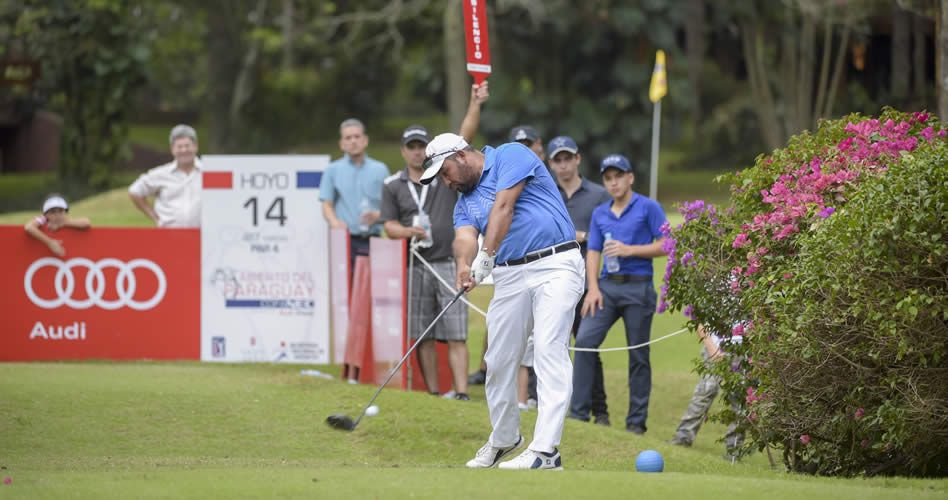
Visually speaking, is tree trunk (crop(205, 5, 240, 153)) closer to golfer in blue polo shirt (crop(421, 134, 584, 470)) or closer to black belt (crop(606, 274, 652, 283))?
black belt (crop(606, 274, 652, 283))

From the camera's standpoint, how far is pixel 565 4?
31.0m

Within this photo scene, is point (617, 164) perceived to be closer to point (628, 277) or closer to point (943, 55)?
point (628, 277)

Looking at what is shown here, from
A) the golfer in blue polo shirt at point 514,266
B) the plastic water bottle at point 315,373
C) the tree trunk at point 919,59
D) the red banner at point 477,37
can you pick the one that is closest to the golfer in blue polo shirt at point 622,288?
the red banner at point 477,37

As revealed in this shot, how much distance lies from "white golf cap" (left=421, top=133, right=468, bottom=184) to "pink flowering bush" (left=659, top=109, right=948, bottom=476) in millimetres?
1846

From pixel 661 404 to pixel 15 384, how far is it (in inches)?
236

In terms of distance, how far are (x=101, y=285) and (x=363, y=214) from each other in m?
2.83

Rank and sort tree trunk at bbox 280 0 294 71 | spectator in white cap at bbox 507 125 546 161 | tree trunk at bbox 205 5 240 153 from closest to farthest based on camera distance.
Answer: spectator in white cap at bbox 507 125 546 161 → tree trunk at bbox 280 0 294 71 → tree trunk at bbox 205 5 240 153

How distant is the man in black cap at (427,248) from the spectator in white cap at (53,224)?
10.8 ft

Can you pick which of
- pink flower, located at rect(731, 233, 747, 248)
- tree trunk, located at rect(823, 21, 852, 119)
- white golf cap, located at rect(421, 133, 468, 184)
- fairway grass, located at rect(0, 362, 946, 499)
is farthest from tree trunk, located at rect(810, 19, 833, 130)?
white golf cap, located at rect(421, 133, 468, 184)

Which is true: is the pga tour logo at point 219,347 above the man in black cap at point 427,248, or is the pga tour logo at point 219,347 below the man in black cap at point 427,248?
below

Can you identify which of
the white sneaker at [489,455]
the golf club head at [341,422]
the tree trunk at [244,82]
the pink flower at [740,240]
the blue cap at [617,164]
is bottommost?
the golf club head at [341,422]

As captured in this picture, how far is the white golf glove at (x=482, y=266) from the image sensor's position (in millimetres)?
7098

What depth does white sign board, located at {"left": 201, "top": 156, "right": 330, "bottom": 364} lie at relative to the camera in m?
11.6

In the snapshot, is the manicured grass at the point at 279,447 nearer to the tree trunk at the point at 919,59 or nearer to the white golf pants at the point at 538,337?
the white golf pants at the point at 538,337
